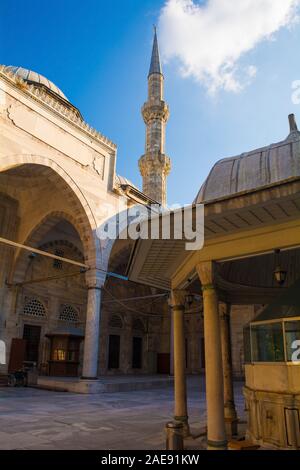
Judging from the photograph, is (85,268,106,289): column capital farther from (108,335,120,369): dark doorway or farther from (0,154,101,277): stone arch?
(108,335,120,369): dark doorway

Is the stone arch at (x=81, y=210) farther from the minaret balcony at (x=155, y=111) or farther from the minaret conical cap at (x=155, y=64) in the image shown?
the minaret conical cap at (x=155, y=64)

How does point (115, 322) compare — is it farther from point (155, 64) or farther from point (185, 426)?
point (155, 64)

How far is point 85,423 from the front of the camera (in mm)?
6453

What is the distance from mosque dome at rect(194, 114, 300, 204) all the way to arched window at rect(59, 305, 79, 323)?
15384mm

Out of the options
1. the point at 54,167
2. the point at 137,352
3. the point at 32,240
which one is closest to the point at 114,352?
the point at 137,352

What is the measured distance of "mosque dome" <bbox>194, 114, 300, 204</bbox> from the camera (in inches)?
175

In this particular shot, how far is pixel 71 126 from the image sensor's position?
14172mm

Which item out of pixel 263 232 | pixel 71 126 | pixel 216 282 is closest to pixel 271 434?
pixel 216 282

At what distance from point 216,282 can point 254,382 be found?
1672mm

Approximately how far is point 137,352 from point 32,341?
Answer: 7.92 metres

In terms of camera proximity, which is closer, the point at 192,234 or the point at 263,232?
the point at 263,232

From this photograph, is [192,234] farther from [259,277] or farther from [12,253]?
[12,253]

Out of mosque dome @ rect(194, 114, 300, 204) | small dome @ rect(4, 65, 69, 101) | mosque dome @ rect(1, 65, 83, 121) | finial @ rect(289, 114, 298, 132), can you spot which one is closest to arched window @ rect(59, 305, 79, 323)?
mosque dome @ rect(1, 65, 83, 121)

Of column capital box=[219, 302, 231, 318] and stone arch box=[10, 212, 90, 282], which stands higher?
stone arch box=[10, 212, 90, 282]
